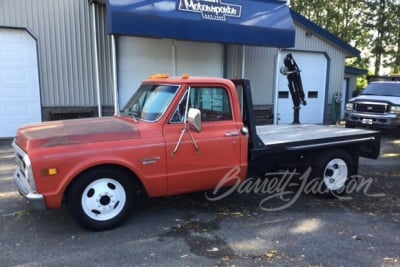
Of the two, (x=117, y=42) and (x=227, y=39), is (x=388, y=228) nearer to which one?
(x=227, y=39)

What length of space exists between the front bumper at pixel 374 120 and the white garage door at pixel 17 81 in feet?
33.9

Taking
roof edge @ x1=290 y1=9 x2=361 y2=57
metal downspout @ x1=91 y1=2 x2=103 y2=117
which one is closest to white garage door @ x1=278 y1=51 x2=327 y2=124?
roof edge @ x1=290 y1=9 x2=361 y2=57

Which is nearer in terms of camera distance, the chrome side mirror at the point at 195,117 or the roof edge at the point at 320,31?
the chrome side mirror at the point at 195,117

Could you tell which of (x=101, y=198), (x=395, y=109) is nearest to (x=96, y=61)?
(x=101, y=198)

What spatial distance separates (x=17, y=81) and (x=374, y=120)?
1122 centimetres

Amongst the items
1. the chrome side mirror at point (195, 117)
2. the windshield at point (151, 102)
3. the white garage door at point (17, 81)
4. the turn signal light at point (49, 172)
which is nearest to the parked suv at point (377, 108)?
the windshield at point (151, 102)

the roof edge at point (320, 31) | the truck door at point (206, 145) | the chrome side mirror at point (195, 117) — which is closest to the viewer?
the chrome side mirror at point (195, 117)

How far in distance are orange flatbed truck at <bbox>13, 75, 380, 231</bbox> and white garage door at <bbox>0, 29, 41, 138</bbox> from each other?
5.97m

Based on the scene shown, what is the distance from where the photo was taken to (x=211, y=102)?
16.2ft

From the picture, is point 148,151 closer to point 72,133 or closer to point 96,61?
point 72,133

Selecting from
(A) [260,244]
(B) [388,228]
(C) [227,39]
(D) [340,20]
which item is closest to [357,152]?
(B) [388,228]

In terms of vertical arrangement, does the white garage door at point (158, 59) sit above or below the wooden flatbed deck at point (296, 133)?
above

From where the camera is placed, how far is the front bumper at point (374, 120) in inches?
478

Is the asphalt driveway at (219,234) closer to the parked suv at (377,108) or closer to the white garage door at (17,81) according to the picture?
the white garage door at (17,81)
